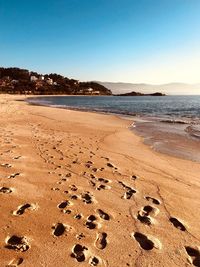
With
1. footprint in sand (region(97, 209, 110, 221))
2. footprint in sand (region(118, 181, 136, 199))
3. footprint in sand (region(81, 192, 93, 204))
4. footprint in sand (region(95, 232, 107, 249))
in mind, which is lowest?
footprint in sand (region(118, 181, 136, 199))

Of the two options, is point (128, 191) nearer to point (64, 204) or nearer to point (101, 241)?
point (64, 204)

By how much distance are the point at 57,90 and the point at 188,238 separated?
159895 millimetres

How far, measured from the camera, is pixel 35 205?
4.87m

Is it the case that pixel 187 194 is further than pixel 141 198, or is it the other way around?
pixel 187 194

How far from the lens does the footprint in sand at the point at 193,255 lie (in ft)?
11.9

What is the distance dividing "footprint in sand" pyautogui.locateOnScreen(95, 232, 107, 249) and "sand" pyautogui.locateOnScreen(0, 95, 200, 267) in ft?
0.04

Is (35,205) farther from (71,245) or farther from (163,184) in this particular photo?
(163,184)

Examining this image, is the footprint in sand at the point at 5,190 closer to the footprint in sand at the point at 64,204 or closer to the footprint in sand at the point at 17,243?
the footprint in sand at the point at 64,204

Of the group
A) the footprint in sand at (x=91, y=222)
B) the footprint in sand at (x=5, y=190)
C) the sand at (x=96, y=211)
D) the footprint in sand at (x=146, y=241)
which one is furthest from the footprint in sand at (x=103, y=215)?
the footprint in sand at (x=5, y=190)

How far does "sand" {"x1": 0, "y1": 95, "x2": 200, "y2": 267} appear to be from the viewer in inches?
142

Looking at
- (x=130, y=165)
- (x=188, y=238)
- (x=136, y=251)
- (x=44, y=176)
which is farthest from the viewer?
(x=130, y=165)

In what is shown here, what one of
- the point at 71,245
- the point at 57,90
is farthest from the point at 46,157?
the point at 57,90

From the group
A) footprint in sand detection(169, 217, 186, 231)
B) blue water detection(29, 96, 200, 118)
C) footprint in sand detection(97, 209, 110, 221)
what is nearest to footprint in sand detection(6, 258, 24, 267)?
footprint in sand detection(97, 209, 110, 221)

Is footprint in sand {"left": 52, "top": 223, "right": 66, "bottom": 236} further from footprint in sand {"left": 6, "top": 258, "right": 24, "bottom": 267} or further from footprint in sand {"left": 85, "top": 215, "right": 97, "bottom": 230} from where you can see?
footprint in sand {"left": 6, "top": 258, "right": 24, "bottom": 267}
